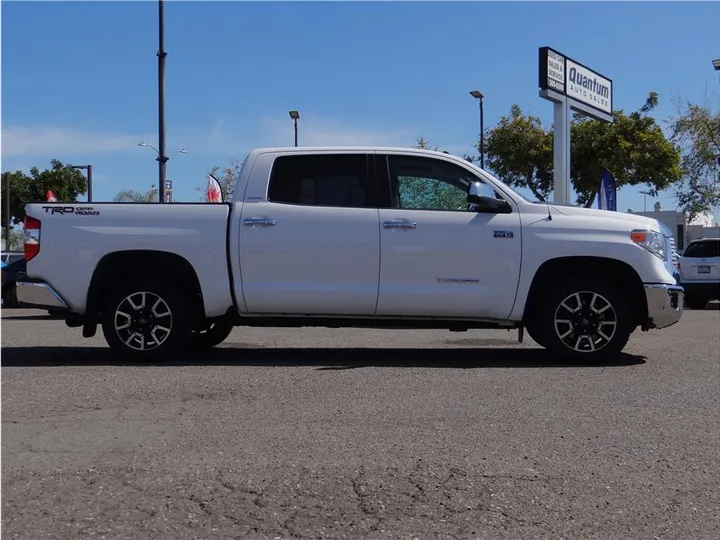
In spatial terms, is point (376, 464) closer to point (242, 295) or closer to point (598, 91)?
point (242, 295)

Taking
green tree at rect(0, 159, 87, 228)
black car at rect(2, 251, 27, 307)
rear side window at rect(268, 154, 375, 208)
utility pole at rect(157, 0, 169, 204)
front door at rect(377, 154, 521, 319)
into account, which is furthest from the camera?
green tree at rect(0, 159, 87, 228)

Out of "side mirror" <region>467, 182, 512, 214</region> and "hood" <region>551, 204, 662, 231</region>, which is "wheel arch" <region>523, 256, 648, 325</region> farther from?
"side mirror" <region>467, 182, 512, 214</region>

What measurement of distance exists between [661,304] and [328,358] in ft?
10.7

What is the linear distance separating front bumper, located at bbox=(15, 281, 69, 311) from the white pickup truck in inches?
0.5

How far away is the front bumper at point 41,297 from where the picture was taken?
27.0 feet

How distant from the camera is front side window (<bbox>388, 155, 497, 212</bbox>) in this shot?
842 cm

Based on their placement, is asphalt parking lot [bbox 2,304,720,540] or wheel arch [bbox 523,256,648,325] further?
wheel arch [bbox 523,256,648,325]

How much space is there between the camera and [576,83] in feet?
71.4

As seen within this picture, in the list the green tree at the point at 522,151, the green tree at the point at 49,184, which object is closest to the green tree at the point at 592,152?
the green tree at the point at 522,151

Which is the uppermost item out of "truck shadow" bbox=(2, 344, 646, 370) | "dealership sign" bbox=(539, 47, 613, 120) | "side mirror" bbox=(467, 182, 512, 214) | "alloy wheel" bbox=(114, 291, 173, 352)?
"dealership sign" bbox=(539, 47, 613, 120)

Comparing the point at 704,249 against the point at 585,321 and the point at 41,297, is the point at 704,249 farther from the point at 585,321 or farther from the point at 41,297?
the point at 41,297

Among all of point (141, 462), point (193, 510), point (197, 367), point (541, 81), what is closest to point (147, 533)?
point (193, 510)

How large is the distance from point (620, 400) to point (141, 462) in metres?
3.57

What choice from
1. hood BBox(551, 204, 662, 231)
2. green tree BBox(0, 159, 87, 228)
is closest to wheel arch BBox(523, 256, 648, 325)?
hood BBox(551, 204, 662, 231)
